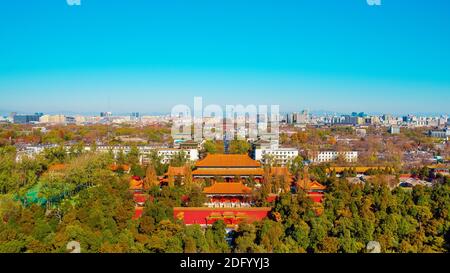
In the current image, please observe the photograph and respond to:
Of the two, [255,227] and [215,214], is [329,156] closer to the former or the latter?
[215,214]

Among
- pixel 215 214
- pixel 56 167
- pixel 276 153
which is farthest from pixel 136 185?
pixel 276 153

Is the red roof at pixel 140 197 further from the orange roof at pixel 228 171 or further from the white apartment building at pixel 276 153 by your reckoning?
the white apartment building at pixel 276 153

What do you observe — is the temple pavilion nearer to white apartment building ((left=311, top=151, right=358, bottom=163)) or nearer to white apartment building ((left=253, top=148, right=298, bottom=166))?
white apartment building ((left=253, top=148, right=298, bottom=166))

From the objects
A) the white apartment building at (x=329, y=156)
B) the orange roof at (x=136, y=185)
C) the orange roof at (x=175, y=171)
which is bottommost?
the white apartment building at (x=329, y=156)

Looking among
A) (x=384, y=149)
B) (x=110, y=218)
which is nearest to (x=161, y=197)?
(x=110, y=218)

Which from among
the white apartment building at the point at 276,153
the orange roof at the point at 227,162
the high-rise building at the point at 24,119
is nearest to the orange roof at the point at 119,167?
the orange roof at the point at 227,162
